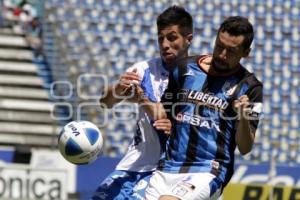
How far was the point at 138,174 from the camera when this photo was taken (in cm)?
538

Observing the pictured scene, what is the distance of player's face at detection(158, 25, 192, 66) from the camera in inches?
204

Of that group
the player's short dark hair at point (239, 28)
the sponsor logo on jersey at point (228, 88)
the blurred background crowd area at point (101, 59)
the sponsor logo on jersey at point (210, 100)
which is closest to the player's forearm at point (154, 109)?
the sponsor logo on jersey at point (210, 100)

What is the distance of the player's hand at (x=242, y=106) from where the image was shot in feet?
14.1

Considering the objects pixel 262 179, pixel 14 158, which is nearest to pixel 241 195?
pixel 262 179

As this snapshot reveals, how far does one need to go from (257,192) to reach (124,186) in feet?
16.7

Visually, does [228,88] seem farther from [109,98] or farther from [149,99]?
[109,98]

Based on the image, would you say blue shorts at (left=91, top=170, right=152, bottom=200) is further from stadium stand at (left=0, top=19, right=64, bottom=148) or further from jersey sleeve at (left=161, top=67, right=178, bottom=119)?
stadium stand at (left=0, top=19, right=64, bottom=148)

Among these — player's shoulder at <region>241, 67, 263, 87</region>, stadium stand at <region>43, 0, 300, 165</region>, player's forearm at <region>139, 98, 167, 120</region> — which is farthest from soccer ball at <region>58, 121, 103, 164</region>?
stadium stand at <region>43, 0, 300, 165</region>

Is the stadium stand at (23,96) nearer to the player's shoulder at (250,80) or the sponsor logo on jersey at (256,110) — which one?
the player's shoulder at (250,80)

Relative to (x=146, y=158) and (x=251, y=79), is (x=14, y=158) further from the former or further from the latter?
(x=251, y=79)

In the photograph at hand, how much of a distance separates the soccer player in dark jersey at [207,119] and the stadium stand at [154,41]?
7.95 meters

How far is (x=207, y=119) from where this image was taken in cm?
468

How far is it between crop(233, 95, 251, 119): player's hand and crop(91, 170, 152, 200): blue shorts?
1164mm

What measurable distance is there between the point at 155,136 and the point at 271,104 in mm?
8381
